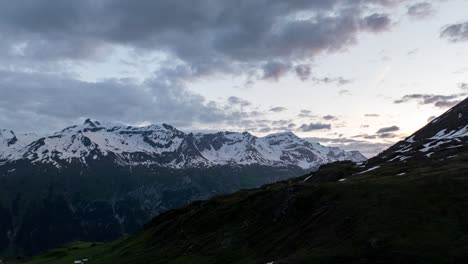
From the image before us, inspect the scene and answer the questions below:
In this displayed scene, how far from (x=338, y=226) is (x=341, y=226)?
2.15ft

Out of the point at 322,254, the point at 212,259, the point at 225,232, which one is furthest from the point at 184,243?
the point at 322,254

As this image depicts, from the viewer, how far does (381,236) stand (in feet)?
188

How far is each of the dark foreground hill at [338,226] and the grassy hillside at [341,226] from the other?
115 mm

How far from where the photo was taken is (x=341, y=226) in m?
65.2

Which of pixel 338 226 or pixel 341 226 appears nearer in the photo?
pixel 341 226

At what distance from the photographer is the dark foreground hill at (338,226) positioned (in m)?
54.3

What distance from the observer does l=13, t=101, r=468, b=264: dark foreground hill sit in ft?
178

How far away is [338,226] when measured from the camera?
65.8 meters

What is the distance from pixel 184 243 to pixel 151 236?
30086 mm

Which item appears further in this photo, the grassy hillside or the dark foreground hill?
the dark foreground hill

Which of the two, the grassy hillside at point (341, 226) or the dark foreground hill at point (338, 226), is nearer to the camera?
the grassy hillside at point (341, 226)

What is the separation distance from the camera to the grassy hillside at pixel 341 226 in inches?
2133

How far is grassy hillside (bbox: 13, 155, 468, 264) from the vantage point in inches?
2133

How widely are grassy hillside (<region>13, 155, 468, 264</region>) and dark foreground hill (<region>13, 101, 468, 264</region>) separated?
115mm
